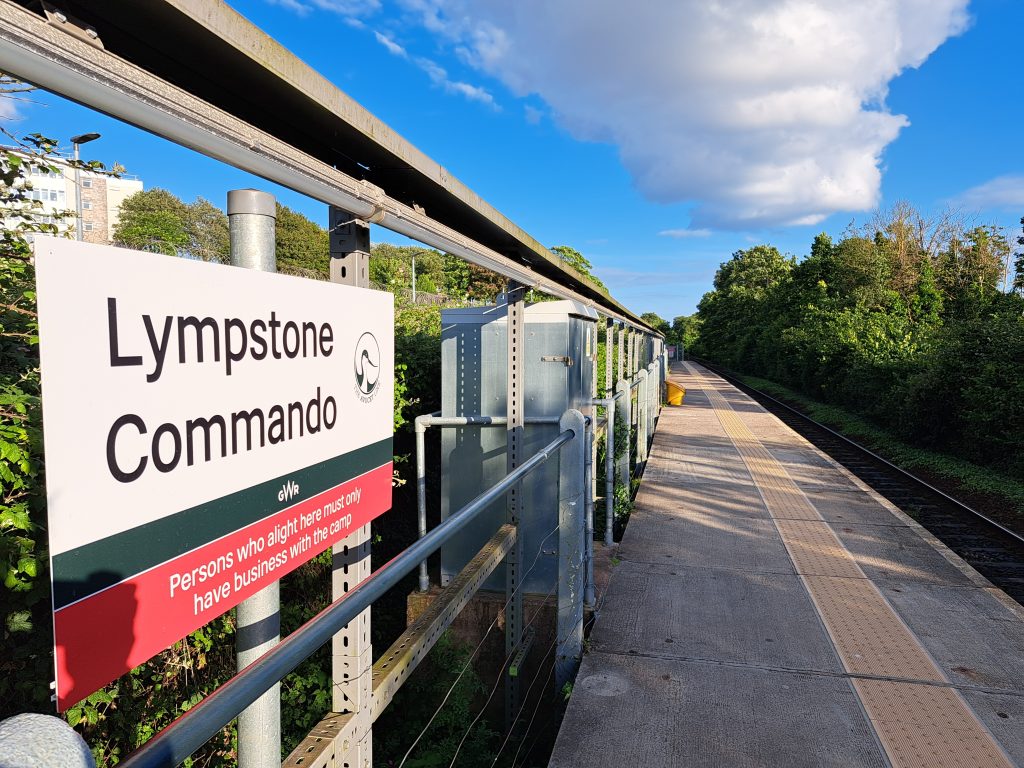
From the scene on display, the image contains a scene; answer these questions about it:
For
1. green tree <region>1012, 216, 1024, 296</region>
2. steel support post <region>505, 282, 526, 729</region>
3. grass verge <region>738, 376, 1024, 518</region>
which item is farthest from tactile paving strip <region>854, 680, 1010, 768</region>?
green tree <region>1012, 216, 1024, 296</region>

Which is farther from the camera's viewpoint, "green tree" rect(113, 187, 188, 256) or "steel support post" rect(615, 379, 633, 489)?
"green tree" rect(113, 187, 188, 256)

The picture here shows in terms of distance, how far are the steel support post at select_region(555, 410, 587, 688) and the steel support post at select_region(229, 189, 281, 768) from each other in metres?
2.45

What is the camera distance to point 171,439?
3.56ft

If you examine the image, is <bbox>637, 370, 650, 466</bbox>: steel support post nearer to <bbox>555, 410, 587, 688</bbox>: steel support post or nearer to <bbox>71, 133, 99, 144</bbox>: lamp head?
<bbox>555, 410, 587, 688</bbox>: steel support post

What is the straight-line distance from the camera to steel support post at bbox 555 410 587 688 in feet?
12.4

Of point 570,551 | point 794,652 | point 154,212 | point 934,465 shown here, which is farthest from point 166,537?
point 154,212

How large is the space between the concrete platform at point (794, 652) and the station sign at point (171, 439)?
7.04 ft

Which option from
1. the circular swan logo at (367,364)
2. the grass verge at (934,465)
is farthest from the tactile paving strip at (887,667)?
the grass verge at (934,465)

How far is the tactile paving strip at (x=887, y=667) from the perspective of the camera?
2.93 meters

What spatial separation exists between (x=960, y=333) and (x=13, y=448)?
641 inches

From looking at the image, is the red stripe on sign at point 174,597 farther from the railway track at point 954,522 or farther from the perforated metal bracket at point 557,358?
the railway track at point 954,522

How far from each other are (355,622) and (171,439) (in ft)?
3.38

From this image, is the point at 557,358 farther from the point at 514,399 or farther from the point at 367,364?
the point at 367,364

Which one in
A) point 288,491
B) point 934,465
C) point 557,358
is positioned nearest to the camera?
point 288,491
